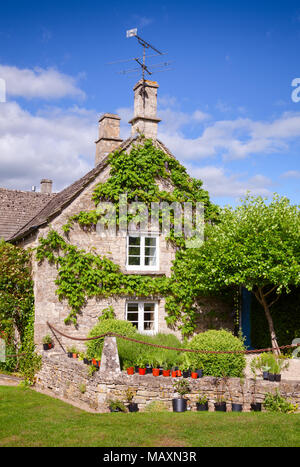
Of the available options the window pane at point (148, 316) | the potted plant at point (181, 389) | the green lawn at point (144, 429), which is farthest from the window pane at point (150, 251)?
the green lawn at point (144, 429)

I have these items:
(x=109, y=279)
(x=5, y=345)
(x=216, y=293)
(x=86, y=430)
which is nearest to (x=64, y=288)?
(x=109, y=279)

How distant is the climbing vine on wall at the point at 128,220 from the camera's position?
14664 mm

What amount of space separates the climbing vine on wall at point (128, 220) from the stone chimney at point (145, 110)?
25.2 inches

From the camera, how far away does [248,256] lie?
13.6 m

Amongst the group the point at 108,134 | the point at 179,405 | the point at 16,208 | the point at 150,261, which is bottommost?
the point at 179,405

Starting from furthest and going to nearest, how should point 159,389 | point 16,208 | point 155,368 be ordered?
1. point 16,208
2. point 155,368
3. point 159,389

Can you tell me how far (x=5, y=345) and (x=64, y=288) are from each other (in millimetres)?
3301

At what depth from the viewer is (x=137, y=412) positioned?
10070mm

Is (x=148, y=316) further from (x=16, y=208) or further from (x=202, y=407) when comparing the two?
(x=16, y=208)

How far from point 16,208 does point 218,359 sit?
14737 mm

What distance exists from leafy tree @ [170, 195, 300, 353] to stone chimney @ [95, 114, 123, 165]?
6.21m

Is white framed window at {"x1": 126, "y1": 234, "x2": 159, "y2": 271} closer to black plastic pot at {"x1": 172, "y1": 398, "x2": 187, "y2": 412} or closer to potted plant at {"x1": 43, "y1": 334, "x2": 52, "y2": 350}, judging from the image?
potted plant at {"x1": 43, "y1": 334, "x2": 52, "y2": 350}

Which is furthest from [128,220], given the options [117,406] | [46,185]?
[46,185]

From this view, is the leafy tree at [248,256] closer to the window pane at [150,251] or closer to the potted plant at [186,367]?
the window pane at [150,251]
